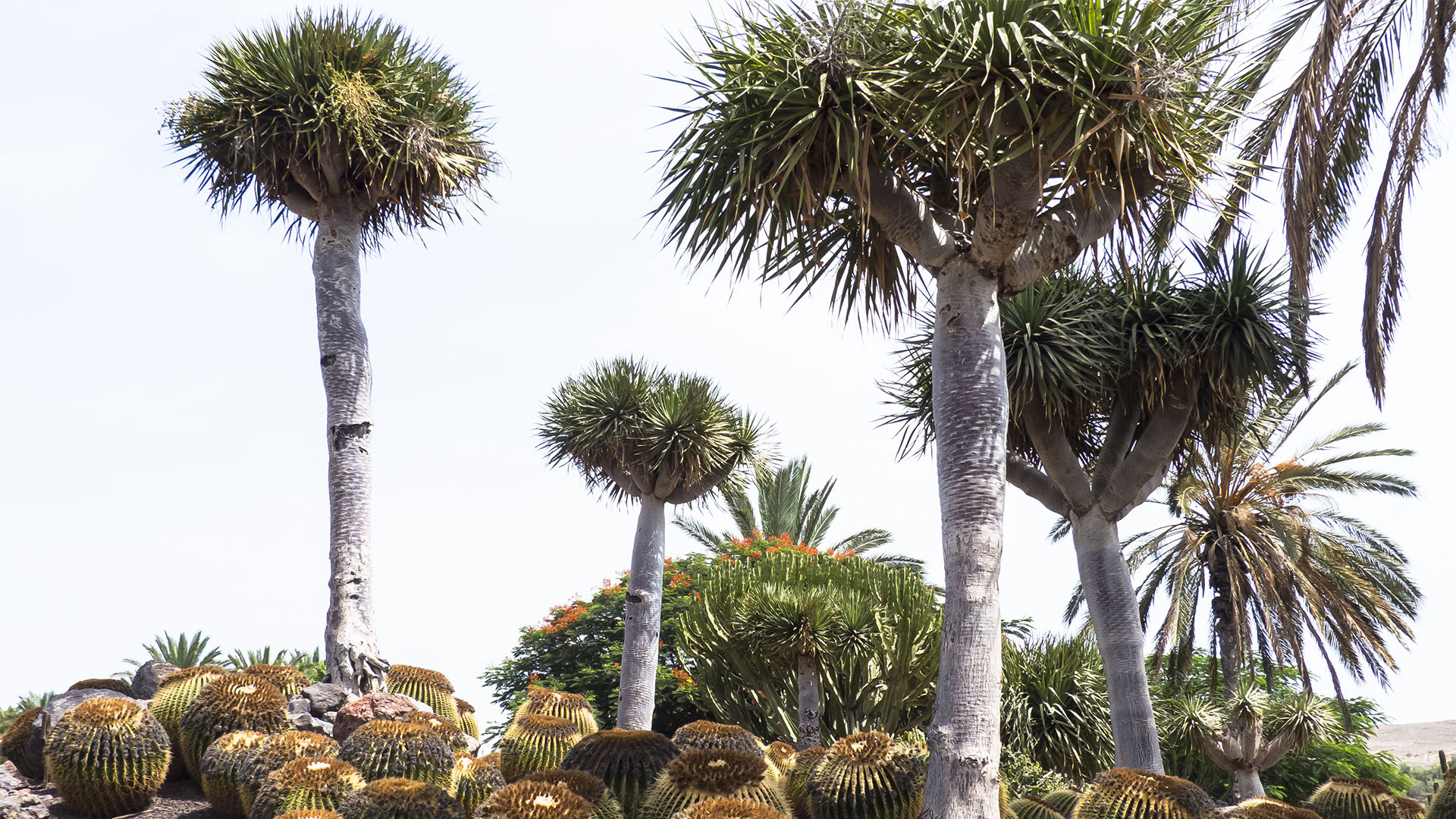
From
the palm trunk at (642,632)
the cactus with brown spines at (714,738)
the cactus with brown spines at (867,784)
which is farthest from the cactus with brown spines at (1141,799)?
the palm trunk at (642,632)

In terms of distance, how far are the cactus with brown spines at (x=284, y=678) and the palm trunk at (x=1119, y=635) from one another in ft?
27.6

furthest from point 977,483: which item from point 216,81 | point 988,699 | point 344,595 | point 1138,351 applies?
point 216,81

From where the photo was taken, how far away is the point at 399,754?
8227 millimetres

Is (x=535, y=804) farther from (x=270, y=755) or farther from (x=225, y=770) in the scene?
(x=225, y=770)

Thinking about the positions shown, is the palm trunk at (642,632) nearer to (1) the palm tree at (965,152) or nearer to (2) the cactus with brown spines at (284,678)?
(2) the cactus with brown spines at (284,678)

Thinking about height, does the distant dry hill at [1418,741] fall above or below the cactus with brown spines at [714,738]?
above

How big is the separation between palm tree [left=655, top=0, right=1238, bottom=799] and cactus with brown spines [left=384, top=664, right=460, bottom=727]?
215 inches

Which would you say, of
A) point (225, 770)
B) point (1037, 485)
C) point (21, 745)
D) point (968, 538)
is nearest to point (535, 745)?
point (225, 770)

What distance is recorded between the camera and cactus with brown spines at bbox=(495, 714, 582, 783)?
8.88 meters

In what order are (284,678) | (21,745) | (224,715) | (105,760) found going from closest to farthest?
(105,760) → (224,715) → (21,745) → (284,678)

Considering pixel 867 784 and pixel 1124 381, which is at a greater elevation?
pixel 1124 381

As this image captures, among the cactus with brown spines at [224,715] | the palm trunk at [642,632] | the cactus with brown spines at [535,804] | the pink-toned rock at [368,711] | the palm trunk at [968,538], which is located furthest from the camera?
the palm trunk at [642,632]

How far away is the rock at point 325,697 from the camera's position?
1100 centimetres

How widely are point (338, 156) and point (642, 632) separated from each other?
890cm
